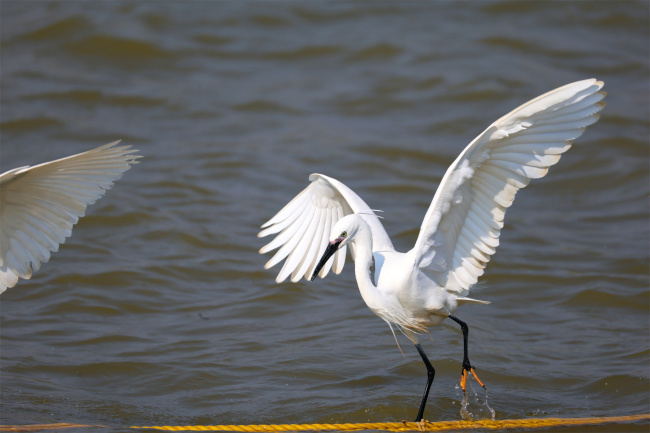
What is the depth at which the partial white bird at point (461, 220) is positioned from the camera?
4250 mm

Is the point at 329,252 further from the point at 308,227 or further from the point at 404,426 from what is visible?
the point at 404,426

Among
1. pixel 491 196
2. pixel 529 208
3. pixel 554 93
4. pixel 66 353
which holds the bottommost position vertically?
pixel 66 353

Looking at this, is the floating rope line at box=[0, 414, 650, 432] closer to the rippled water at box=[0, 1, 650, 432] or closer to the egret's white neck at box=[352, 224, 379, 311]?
the rippled water at box=[0, 1, 650, 432]

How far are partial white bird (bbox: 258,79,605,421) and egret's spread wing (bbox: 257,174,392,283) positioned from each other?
10 cm

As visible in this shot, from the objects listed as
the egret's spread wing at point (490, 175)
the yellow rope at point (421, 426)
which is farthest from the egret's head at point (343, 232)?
the yellow rope at point (421, 426)

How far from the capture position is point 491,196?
4.64 meters

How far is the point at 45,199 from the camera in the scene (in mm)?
4727

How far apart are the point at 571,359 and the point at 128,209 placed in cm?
485

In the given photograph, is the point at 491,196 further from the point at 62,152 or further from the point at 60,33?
the point at 60,33

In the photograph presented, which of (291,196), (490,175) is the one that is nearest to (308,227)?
(490,175)

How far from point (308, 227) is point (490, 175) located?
140 cm

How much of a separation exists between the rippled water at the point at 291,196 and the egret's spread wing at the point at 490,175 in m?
1.07

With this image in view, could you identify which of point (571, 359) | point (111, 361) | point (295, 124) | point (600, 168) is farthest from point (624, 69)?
point (111, 361)

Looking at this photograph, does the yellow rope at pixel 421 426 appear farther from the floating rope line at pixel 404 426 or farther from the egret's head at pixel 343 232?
the egret's head at pixel 343 232
